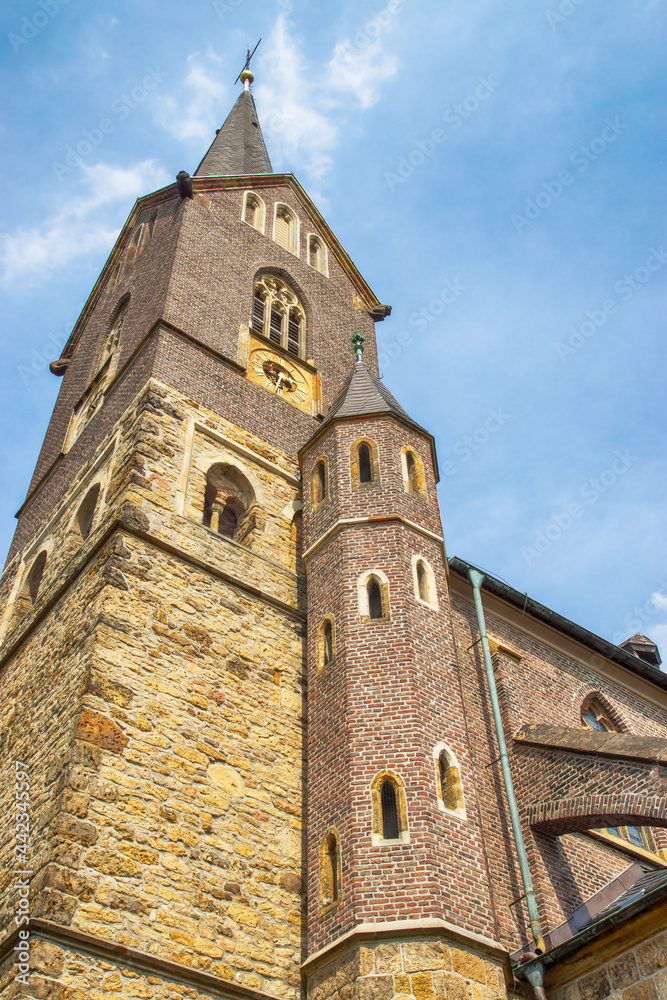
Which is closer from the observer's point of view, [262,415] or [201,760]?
[201,760]

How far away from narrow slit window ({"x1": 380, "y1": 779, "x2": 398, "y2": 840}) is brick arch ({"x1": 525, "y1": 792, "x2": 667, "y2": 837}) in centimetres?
288

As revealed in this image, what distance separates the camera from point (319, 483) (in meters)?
16.0

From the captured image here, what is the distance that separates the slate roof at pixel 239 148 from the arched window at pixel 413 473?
14.3 m

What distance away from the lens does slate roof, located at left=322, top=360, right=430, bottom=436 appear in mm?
16516

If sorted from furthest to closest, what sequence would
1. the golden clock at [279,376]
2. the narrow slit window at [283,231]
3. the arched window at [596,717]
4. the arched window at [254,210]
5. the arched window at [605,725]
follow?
the narrow slit window at [283,231], the arched window at [254,210], the golden clock at [279,376], the arched window at [596,717], the arched window at [605,725]

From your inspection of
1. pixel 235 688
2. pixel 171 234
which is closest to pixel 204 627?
pixel 235 688

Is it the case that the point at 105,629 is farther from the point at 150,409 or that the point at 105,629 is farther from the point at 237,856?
the point at 150,409

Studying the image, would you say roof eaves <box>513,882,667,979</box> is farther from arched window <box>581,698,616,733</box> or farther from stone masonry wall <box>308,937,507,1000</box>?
arched window <box>581,698,616,733</box>

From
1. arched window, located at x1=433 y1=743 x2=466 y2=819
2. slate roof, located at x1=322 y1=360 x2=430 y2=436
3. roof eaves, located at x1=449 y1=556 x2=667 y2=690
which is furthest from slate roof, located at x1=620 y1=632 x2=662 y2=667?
arched window, located at x1=433 y1=743 x2=466 y2=819

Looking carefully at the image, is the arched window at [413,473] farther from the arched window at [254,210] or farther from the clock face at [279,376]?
the arched window at [254,210]

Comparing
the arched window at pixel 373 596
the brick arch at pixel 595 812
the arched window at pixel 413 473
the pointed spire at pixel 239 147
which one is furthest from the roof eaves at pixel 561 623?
the pointed spire at pixel 239 147

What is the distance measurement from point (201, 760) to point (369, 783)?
197cm

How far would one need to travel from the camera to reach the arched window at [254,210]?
2361cm

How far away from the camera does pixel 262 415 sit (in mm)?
17344
